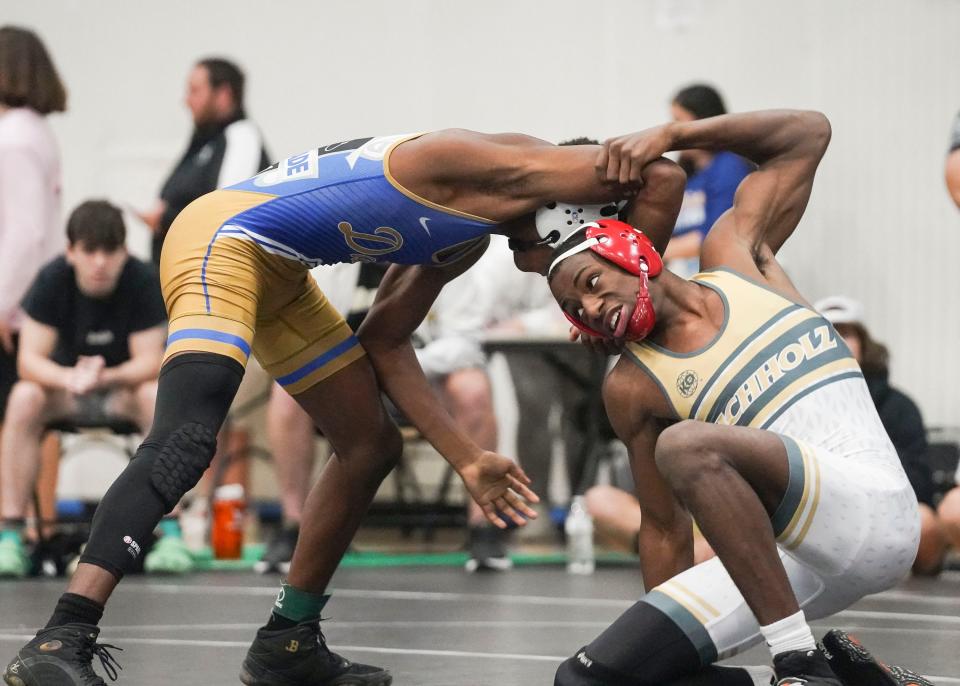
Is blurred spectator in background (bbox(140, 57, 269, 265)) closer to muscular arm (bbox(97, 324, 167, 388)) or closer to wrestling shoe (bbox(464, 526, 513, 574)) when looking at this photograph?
muscular arm (bbox(97, 324, 167, 388))

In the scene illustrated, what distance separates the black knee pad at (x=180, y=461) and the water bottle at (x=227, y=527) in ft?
11.9

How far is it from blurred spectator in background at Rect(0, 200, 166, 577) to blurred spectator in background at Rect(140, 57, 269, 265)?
57cm

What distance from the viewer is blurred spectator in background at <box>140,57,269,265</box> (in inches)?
273

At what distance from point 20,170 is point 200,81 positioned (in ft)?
3.24

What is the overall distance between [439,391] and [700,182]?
57.9 inches

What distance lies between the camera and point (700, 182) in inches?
265

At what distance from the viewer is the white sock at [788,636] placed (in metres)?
2.82

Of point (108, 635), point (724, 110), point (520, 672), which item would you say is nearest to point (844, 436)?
point (520, 672)

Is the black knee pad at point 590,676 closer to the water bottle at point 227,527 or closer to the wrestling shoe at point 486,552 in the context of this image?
the wrestling shoe at point 486,552

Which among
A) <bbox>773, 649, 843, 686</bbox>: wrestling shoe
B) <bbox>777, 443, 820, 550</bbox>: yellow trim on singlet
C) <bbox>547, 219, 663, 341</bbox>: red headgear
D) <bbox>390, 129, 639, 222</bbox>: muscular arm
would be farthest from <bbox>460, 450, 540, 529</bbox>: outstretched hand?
<bbox>773, 649, 843, 686</bbox>: wrestling shoe

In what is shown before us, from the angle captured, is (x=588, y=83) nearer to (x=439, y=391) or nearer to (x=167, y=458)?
(x=439, y=391)

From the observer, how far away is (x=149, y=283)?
6.53m

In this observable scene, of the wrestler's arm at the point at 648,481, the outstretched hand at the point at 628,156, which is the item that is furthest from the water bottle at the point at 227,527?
the outstretched hand at the point at 628,156

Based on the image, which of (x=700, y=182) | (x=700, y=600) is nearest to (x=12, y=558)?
(x=700, y=182)
